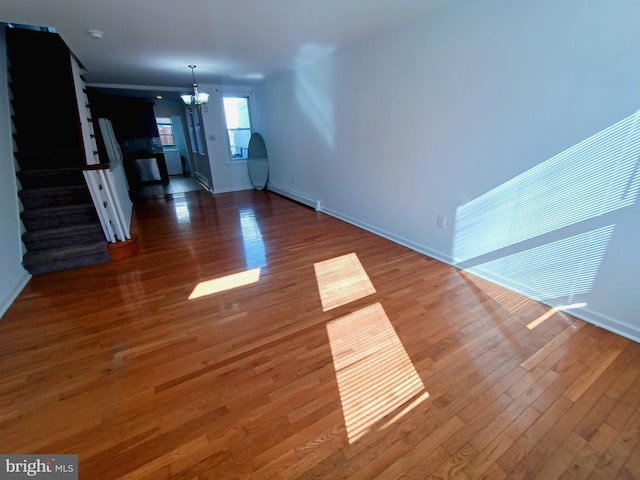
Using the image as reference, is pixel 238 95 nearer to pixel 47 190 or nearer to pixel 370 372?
pixel 47 190

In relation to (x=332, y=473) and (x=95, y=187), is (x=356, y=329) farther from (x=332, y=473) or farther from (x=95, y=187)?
(x=95, y=187)

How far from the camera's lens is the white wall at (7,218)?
8.66ft

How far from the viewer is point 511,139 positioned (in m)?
2.35

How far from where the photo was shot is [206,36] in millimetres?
3195

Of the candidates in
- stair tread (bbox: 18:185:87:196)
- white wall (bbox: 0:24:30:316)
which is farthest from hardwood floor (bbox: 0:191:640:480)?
stair tread (bbox: 18:185:87:196)

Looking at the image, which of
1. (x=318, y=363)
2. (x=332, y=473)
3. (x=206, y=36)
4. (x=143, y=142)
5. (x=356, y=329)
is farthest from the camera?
(x=143, y=142)

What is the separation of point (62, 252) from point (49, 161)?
57.0 inches

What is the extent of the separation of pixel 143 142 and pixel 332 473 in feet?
32.6

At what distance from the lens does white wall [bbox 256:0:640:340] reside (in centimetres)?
187

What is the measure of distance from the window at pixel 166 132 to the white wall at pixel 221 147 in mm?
4505

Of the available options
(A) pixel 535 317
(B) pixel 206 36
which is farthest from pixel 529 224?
(B) pixel 206 36

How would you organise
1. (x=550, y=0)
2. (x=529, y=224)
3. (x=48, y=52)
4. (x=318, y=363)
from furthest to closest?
(x=48, y=52) → (x=529, y=224) → (x=550, y=0) → (x=318, y=363)

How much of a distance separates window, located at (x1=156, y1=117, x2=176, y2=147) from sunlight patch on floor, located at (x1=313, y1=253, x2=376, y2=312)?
949 cm

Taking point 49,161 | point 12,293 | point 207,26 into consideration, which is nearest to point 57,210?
point 49,161
